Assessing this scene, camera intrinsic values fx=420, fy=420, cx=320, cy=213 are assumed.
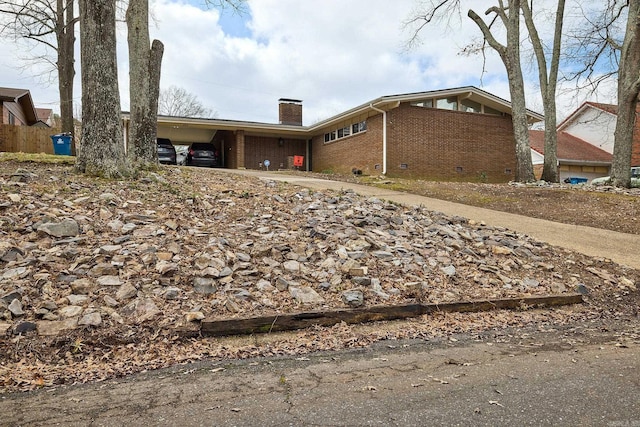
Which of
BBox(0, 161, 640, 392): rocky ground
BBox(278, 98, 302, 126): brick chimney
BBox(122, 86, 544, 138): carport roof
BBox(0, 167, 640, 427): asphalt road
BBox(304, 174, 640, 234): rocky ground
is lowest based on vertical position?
BBox(0, 167, 640, 427): asphalt road

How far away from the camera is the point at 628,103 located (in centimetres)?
1238

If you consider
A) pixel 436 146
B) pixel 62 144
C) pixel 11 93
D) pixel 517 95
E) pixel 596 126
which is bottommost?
pixel 62 144

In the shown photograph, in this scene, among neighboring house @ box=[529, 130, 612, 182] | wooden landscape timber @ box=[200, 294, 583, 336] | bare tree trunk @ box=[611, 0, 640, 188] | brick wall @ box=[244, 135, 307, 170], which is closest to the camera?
wooden landscape timber @ box=[200, 294, 583, 336]

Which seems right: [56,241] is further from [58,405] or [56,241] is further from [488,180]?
[488,180]

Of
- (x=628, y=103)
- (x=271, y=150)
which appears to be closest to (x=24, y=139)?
(x=271, y=150)

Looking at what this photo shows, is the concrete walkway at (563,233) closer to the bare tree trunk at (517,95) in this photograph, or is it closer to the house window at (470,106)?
the bare tree trunk at (517,95)

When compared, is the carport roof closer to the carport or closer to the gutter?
the carport

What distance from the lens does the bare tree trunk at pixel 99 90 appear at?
21.4 feet

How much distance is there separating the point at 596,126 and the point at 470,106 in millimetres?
15737

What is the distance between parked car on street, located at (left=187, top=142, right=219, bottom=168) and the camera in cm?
2061

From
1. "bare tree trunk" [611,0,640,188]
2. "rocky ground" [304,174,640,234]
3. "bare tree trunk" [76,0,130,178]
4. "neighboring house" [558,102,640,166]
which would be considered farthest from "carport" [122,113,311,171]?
"neighboring house" [558,102,640,166]

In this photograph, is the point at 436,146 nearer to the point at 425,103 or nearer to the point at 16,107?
the point at 425,103

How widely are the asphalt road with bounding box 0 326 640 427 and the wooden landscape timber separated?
0.52 m

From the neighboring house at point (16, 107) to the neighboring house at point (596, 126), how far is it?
31.7 m
